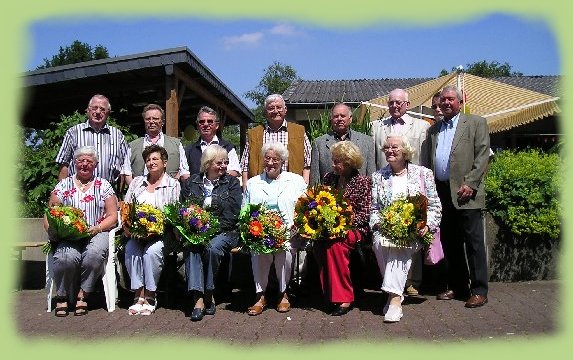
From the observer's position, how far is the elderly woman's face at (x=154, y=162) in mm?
6285

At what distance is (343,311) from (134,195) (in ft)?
8.00

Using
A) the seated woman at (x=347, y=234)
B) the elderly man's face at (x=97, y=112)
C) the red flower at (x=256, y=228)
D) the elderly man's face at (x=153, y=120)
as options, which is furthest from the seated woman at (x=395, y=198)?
the elderly man's face at (x=97, y=112)

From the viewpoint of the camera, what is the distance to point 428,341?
4.93 metres

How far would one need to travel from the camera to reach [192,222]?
234 inches

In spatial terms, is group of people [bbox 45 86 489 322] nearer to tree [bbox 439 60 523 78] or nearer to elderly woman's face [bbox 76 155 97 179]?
elderly woman's face [bbox 76 155 97 179]

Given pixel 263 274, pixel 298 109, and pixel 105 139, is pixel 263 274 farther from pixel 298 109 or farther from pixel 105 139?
pixel 298 109

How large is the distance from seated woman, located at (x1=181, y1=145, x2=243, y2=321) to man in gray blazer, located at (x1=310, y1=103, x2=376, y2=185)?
0.95m

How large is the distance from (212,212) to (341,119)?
1.75 m

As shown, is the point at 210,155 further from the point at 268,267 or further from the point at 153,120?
the point at 268,267

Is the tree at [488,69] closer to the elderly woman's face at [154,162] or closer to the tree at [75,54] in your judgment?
the tree at [75,54]

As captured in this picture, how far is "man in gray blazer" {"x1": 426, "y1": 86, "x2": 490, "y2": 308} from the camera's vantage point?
618 cm

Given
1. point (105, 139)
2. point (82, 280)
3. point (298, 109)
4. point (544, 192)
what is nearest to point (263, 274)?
point (82, 280)

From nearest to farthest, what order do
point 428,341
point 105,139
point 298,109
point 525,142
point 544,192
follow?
1. point 428,341
2. point 105,139
3. point 544,192
4. point 525,142
5. point 298,109

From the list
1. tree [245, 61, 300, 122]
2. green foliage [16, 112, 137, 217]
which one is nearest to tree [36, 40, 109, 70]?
tree [245, 61, 300, 122]
